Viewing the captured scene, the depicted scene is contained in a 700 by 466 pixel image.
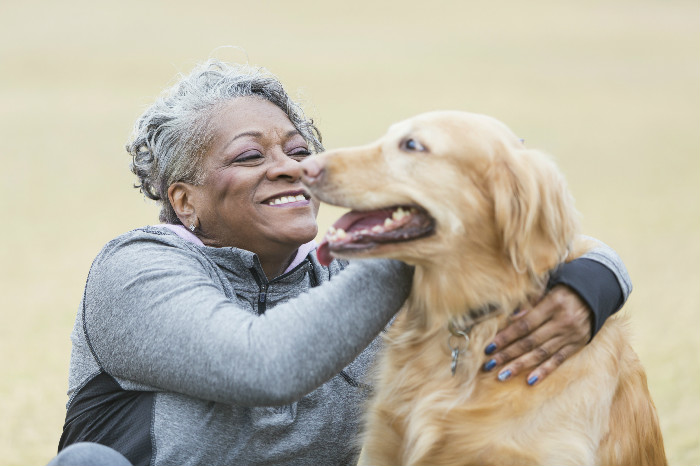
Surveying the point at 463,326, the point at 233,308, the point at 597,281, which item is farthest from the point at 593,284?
the point at 233,308

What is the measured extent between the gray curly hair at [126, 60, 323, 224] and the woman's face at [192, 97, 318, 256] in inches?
2.4

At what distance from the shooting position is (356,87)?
2092cm

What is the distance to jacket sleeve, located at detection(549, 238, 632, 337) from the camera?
2266mm

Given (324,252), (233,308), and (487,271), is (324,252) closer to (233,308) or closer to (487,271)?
(233,308)

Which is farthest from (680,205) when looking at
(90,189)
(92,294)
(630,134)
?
(92,294)

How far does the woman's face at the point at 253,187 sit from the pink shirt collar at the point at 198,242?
0.09 metres

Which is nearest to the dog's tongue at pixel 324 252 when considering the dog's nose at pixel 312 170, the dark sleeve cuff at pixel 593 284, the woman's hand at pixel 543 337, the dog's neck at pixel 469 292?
the dog's nose at pixel 312 170

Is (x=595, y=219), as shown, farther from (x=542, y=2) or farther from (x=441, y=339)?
(x=542, y=2)

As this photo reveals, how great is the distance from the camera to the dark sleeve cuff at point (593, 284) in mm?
2262

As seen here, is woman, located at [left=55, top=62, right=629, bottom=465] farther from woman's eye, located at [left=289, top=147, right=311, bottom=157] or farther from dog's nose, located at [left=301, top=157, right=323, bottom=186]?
dog's nose, located at [left=301, top=157, right=323, bottom=186]

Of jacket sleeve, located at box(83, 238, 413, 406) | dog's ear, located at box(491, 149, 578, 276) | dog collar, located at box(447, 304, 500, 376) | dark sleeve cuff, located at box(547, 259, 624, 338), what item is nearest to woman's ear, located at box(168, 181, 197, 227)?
jacket sleeve, located at box(83, 238, 413, 406)

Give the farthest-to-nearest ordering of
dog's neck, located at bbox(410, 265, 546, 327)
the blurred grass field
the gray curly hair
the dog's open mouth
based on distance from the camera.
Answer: the blurred grass field, the gray curly hair, dog's neck, located at bbox(410, 265, 546, 327), the dog's open mouth

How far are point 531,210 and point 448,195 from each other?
24cm

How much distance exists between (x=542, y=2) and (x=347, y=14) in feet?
28.5
